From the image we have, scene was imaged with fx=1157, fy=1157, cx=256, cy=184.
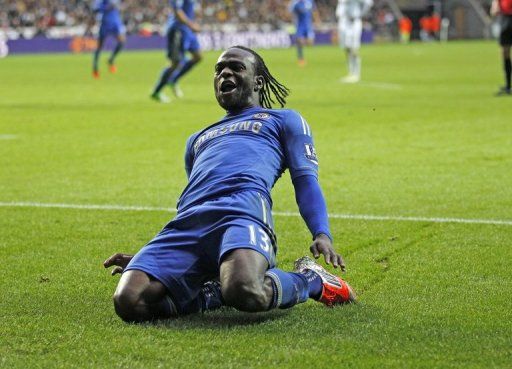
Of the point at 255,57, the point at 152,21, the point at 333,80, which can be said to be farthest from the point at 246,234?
the point at 152,21

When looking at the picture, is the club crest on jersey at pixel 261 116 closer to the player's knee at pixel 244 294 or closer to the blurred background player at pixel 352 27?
the player's knee at pixel 244 294

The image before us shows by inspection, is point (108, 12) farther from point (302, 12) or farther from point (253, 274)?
point (253, 274)

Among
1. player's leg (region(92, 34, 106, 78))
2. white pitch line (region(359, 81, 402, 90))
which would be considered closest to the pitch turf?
white pitch line (region(359, 81, 402, 90))

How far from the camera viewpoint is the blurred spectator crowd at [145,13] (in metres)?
55.3

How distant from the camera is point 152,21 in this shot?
5984 centimetres

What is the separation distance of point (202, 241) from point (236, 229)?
220 millimetres

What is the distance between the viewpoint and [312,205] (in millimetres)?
5820

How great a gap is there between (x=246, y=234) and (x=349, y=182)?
539 cm

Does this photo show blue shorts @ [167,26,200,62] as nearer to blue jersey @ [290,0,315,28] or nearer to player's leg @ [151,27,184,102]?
player's leg @ [151,27,184,102]

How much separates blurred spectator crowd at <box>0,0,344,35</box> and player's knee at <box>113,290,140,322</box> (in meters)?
50.3

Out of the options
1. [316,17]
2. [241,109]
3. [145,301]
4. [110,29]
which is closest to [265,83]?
[241,109]

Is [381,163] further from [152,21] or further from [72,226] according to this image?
[152,21]

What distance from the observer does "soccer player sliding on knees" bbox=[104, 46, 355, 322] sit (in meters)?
5.45

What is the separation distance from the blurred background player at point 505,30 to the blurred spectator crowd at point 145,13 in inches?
1426
